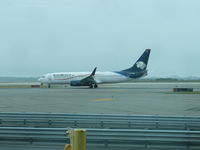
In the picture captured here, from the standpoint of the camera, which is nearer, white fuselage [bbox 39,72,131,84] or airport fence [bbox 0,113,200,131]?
airport fence [bbox 0,113,200,131]

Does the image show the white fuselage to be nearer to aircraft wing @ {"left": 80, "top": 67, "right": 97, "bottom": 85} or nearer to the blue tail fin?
the blue tail fin

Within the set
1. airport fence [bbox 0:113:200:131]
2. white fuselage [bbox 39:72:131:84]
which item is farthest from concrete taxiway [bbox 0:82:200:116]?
white fuselage [bbox 39:72:131:84]

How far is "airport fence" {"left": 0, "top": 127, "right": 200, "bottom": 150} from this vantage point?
8820 millimetres

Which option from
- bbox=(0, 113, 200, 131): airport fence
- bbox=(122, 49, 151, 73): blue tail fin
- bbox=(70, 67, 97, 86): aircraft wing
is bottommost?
bbox=(70, 67, 97, 86): aircraft wing

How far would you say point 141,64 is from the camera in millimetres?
59906

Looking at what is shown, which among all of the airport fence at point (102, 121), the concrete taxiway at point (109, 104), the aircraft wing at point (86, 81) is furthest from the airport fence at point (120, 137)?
the aircraft wing at point (86, 81)

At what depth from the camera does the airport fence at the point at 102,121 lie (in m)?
12.0

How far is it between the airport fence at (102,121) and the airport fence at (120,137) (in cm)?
276

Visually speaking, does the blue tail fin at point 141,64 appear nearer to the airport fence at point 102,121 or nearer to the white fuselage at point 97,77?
the white fuselage at point 97,77

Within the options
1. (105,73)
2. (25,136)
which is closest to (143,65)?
(105,73)

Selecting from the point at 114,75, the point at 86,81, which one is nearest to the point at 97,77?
the point at 114,75

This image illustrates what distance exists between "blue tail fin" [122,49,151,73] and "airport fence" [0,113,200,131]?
154 ft

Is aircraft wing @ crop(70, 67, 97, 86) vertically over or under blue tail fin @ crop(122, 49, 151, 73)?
under

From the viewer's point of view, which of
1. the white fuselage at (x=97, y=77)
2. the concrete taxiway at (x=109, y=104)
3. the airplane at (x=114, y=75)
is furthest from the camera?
the white fuselage at (x=97, y=77)
